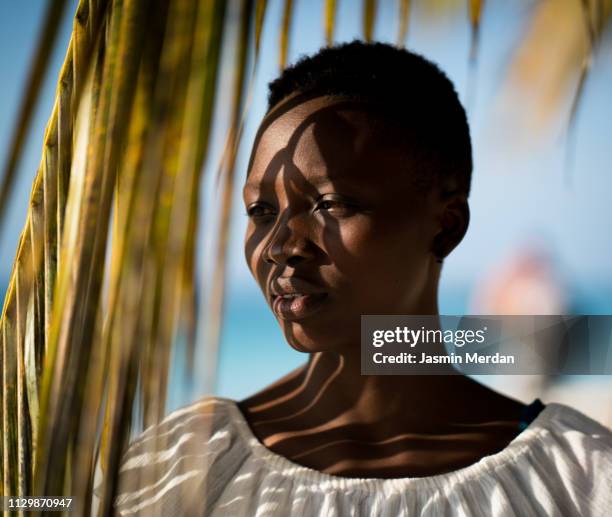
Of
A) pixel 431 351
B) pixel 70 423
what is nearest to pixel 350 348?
pixel 431 351

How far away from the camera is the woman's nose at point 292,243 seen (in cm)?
60

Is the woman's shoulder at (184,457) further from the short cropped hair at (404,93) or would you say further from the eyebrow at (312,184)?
the short cropped hair at (404,93)

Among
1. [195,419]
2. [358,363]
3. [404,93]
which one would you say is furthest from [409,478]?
[404,93]

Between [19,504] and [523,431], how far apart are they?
451 mm

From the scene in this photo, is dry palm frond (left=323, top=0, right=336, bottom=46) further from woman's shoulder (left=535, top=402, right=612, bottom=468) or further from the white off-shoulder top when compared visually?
woman's shoulder (left=535, top=402, right=612, bottom=468)

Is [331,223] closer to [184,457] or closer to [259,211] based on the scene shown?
[259,211]

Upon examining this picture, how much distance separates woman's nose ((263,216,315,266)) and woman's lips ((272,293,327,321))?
0.03 m

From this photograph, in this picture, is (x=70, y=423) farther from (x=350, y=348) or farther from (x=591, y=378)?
(x=591, y=378)

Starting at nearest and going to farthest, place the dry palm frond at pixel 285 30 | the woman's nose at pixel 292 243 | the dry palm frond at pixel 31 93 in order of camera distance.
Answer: the dry palm frond at pixel 31 93
the dry palm frond at pixel 285 30
the woman's nose at pixel 292 243

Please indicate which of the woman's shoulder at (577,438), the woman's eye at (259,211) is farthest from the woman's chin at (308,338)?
the woman's shoulder at (577,438)

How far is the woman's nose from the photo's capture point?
0.60 m

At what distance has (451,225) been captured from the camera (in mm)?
681

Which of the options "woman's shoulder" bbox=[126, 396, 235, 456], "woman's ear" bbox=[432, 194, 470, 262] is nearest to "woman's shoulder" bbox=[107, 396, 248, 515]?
"woman's shoulder" bbox=[126, 396, 235, 456]

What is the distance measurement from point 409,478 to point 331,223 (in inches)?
9.3
